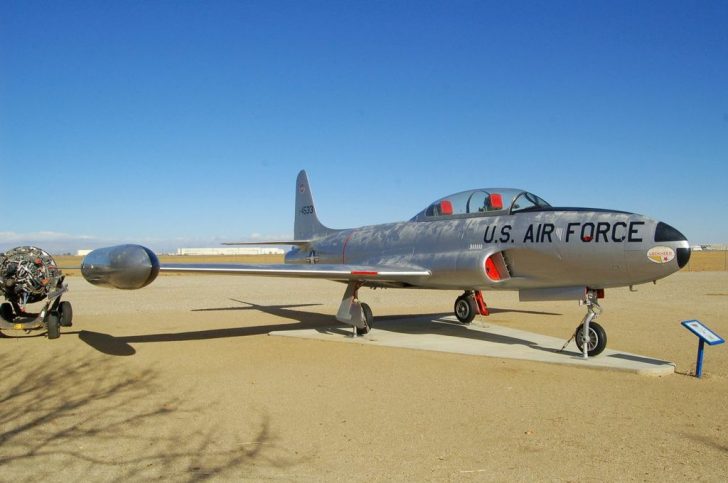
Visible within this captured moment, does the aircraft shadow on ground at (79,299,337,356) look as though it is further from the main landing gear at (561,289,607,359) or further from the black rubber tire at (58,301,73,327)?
the main landing gear at (561,289,607,359)

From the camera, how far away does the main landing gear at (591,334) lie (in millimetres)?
9523

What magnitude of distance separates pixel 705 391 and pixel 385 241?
24.4 feet

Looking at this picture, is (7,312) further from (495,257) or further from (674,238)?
(674,238)

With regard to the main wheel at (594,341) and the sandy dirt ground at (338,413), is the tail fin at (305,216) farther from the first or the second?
the main wheel at (594,341)

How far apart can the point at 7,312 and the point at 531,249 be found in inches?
437

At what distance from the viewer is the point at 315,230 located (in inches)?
706

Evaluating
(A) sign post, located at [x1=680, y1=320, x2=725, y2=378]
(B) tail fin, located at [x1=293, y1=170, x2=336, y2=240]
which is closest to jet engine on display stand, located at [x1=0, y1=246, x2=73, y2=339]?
(B) tail fin, located at [x1=293, y1=170, x2=336, y2=240]

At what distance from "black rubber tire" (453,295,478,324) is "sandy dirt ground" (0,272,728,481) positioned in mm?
3431

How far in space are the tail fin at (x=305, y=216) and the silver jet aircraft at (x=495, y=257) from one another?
373cm

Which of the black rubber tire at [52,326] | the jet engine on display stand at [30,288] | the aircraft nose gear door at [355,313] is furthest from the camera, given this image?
the aircraft nose gear door at [355,313]

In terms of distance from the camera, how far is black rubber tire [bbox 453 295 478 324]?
14148 millimetres

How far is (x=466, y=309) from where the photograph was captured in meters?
14.3

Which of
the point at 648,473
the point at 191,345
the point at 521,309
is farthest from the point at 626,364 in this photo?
the point at 521,309

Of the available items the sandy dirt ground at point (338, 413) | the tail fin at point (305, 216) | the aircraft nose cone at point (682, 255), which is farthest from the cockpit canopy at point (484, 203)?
the tail fin at point (305, 216)
